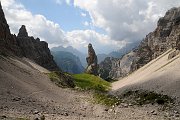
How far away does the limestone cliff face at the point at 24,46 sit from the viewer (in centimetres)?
10981

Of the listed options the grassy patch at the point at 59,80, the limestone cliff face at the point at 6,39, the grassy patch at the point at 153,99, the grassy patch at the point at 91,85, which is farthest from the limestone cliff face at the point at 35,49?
the grassy patch at the point at 153,99

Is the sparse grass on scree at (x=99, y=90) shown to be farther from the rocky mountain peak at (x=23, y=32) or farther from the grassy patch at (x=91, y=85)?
the rocky mountain peak at (x=23, y=32)

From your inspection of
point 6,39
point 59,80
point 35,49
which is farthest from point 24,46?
point 59,80

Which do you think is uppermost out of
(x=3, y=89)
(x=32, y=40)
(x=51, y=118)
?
(x=32, y=40)

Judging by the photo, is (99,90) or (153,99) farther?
(99,90)

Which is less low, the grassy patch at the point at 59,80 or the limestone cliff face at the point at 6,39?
the limestone cliff face at the point at 6,39

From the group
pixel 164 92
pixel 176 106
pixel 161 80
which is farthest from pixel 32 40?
pixel 176 106

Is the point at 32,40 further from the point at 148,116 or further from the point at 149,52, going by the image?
the point at 148,116

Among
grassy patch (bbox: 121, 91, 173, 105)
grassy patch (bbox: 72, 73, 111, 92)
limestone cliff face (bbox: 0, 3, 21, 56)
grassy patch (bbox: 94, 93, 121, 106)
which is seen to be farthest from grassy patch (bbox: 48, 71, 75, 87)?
grassy patch (bbox: 121, 91, 173, 105)

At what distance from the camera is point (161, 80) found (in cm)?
6662

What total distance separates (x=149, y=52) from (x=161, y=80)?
126m

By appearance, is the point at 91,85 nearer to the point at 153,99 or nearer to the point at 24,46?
the point at 24,46

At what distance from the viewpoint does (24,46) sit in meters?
137

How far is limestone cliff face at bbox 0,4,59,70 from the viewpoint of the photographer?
110 m
